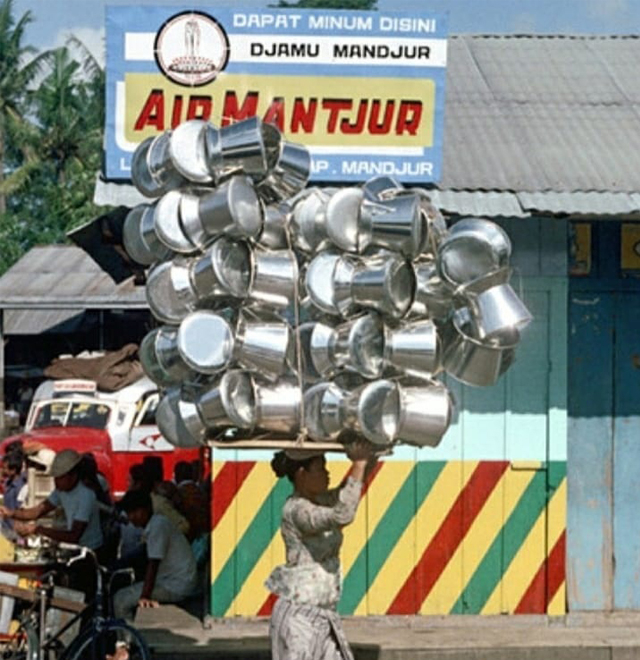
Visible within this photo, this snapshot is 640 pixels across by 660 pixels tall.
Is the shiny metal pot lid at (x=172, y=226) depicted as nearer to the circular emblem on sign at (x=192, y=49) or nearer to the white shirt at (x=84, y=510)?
the circular emblem on sign at (x=192, y=49)

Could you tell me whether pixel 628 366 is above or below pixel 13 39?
below

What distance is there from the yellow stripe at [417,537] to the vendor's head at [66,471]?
88.0 inches

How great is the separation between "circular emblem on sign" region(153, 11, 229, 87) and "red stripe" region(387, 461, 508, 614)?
2.96m

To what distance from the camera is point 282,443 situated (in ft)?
22.1

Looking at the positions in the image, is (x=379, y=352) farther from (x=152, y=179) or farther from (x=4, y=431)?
(x=4, y=431)

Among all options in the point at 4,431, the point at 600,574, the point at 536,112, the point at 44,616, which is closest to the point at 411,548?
the point at 600,574

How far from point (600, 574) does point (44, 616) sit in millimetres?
3558

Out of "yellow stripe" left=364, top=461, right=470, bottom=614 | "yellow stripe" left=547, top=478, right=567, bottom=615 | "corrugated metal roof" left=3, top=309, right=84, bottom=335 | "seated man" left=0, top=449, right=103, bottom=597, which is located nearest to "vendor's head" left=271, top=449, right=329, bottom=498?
"yellow stripe" left=364, top=461, right=470, bottom=614

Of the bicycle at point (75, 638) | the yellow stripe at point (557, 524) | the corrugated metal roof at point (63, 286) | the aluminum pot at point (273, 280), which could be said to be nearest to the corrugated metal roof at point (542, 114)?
the yellow stripe at point (557, 524)

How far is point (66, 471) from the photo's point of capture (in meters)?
10.7

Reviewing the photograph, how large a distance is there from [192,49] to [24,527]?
12.8 ft

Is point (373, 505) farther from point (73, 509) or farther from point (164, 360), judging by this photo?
point (164, 360)

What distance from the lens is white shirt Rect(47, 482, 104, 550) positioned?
35.3 ft

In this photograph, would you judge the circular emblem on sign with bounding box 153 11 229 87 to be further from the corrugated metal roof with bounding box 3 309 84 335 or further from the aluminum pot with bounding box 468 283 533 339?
the corrugated metal roof with bounding box 3 309 84 335
